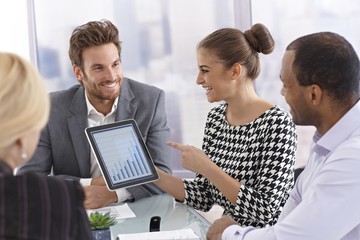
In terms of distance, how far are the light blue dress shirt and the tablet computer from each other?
0.81 metres

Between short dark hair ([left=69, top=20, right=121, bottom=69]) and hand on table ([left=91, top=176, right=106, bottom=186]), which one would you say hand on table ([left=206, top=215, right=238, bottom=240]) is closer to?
hand on table ([left=91, top=176, right=106, bottom=186])

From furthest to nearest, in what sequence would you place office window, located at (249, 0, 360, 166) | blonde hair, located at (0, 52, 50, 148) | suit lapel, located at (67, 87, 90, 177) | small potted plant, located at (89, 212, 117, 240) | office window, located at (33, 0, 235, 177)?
office window, located at (33, 0, 235, 177) → office window, located at (249, 0, 360, 166) → suit lapel, located at (67, 87, 90, 177) → small potted plant, located at (89, 212, 117, 240) → blonde hair, located at (0, 52, 50, 148)

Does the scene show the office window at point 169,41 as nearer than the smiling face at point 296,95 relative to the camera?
No

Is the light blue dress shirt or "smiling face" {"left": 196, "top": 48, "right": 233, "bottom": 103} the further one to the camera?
"smiling face" {"left": 196, "top": 48, "right": 233, "bottom": 103}

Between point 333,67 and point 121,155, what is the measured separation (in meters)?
0.99

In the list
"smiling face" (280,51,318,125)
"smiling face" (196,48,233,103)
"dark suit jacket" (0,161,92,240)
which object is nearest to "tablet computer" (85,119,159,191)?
"smiling face" (196,48,233,103)

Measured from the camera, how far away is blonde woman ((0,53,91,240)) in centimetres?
119

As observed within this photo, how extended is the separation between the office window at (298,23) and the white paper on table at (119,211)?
160cm

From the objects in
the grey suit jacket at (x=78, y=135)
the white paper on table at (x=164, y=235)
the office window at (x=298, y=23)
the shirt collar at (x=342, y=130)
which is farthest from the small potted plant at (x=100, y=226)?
the office window at (x=298, y=23)

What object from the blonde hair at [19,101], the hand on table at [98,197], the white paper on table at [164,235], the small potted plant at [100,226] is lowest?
the hand on table at [98,197]

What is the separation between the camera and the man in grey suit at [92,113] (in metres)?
3.03

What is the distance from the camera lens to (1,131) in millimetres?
1191

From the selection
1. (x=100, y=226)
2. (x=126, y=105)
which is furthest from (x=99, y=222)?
(x=126, y=105)

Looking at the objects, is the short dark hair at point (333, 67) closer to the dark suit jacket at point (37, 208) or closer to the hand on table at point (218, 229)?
the hand on table at point (218, 229)
